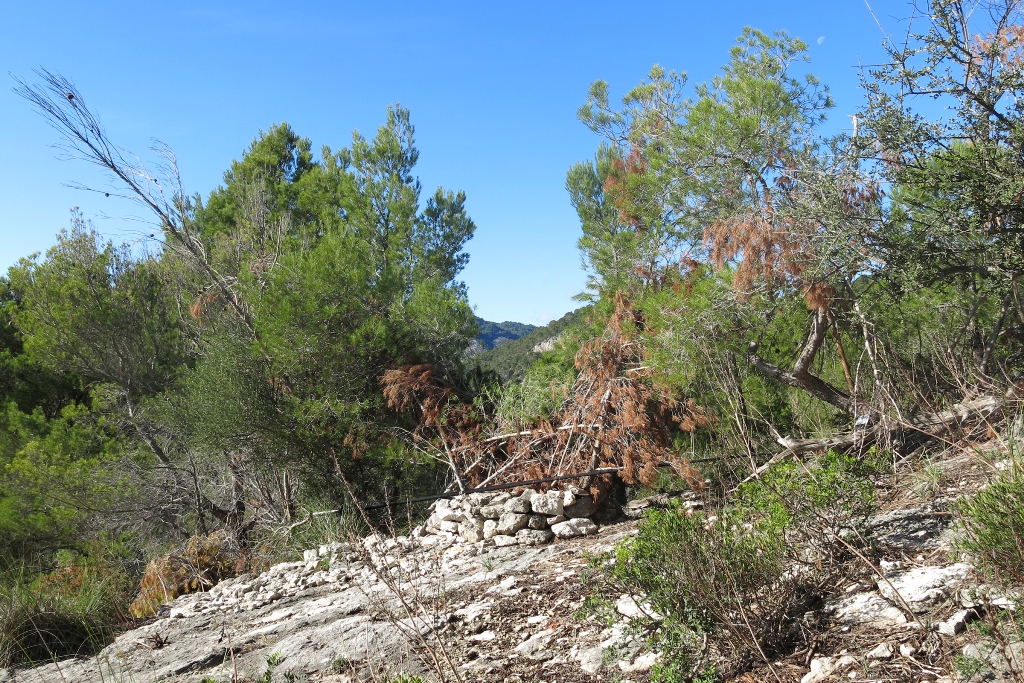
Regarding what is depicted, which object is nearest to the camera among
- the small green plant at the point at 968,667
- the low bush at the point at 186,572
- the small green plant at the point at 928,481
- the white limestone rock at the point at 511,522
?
the small green plant at the point at 968,667

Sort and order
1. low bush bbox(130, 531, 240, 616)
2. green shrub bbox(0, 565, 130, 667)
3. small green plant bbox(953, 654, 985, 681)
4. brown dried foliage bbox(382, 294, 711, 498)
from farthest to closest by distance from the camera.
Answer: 1. low bush bbox(130, 531, 240, 616)
2. brown dried foliage bbox(382, 294, 711, 498)
3. green shrub bbox(0, 565, 130, 667)
4. small green plant bbox(953, 654, 985, 681)

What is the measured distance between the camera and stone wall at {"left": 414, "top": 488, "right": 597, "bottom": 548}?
23.0ft

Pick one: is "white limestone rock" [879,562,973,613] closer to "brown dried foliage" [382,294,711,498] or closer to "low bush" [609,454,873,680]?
"low bush" [609,454,873,680]

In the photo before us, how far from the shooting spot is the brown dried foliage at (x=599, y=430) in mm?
7598

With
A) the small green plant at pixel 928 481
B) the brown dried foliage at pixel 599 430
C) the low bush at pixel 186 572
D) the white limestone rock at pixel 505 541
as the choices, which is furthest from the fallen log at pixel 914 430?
the low bush at pixel 186 572

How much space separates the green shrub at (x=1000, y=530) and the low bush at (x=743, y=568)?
0.60 meters

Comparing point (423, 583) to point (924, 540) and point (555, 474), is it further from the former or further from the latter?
point (924, 540)

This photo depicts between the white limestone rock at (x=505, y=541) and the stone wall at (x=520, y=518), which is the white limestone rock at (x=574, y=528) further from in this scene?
the white limestone rock at (x=505, y=541)

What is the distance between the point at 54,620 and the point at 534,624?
491 centimetres

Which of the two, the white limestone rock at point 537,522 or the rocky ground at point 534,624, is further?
the white limestone rock at point 537,522

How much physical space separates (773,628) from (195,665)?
3697 millimetres

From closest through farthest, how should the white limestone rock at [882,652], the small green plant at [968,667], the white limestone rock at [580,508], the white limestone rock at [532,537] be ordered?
1. the small green plant at [968,667]
2. the white limestone rock at [882,652]
3. the white limestone rock at [532,537]
4. the white limestone rock at [580,508]

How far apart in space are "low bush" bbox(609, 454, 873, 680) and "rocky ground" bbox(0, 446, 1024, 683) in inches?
4.1

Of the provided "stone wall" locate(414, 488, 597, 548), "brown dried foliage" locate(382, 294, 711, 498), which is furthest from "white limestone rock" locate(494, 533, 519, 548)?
"brown dried foliage" locate(382, 294, 711, 498)
